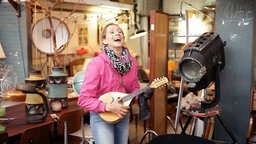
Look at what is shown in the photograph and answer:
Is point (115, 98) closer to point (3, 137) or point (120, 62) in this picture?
point (120, 62)

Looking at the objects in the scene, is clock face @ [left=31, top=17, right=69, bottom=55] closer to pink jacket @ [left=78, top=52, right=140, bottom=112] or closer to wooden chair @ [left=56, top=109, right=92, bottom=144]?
wooden chair @ [left=56, top=109, right=92, bottom=144]

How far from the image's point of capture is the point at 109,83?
218 centimetres

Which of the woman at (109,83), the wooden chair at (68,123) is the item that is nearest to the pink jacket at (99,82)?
the woman at (109,83)

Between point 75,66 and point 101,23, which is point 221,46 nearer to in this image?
point 75,66

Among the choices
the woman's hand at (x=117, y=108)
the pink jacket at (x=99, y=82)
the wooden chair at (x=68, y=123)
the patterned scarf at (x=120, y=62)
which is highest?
the patterned scarf at (x=120, y=62)

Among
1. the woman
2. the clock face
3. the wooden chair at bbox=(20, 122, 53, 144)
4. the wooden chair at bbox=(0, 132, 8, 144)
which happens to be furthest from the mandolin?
the clock face

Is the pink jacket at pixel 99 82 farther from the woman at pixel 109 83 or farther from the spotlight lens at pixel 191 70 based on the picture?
the spotlight lens at pixel 191 70

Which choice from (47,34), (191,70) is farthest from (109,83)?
(47,34)

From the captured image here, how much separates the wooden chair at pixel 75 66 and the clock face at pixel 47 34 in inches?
44.0

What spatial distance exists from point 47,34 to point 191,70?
1967 millimetres

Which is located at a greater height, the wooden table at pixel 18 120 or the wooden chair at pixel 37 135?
the wooden table at pixel 18 120

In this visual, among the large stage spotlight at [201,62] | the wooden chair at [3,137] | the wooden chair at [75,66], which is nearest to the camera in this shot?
the wooden chair at [3,137]

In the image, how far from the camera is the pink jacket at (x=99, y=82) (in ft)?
6.83

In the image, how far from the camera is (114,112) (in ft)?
6.90
